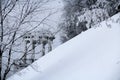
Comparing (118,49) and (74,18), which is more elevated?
(118,49)

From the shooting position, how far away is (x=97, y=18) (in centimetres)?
929

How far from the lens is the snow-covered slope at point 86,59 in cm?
489

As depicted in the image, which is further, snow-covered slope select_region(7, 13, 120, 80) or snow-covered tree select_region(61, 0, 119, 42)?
snow-covered tree select_region(61, 0, 119, 42)

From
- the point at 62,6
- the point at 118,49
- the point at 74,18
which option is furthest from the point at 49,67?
the point at 62,6

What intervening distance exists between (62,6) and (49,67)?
766 cm

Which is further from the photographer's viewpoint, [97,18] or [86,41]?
[97,18]

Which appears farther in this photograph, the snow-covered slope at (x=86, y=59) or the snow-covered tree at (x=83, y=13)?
the snow-covered tree at (x=83, y=13)

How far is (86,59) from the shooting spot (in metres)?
5.39

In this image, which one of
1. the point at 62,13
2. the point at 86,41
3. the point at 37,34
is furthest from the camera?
the point at 62,13

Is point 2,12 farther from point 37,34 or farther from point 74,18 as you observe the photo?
point 74,18

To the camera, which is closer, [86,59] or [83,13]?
[86,59]

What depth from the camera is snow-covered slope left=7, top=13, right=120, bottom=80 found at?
489 cm

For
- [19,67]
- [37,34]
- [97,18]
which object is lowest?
[19,67]

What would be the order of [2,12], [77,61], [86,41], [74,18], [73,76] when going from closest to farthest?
1. [73,76]
2. [77,61]
3. [86,41]
4. [2,12]
5. [74,18]
